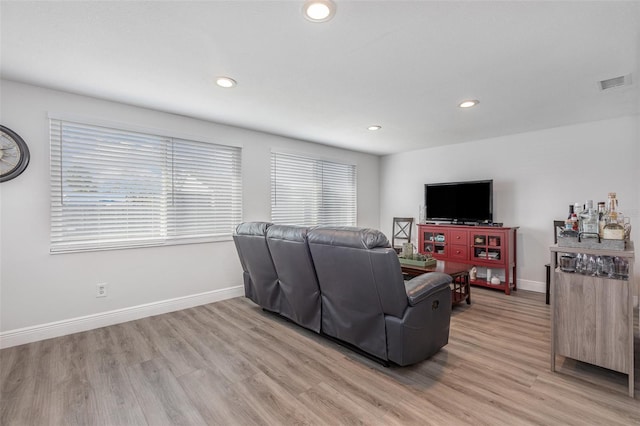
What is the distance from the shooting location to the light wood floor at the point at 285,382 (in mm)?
1776

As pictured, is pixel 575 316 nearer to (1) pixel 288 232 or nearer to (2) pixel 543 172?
(1) pixel 288 232

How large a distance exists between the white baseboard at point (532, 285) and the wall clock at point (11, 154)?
20.4ft

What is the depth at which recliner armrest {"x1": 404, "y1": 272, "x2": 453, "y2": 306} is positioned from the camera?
2127 millimetres

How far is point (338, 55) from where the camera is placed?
225cm

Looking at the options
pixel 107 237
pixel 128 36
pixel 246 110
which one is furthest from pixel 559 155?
pixel 107 237

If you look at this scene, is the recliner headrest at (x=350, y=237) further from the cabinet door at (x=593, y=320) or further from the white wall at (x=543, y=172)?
the white wall at (x=543, y=172)

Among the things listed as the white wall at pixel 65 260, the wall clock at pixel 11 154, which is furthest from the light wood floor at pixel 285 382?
the wall clock at pixel 11 154

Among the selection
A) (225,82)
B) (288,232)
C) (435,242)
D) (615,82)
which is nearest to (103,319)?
(288,232)

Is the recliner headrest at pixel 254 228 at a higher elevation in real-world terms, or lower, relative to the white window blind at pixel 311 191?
lower

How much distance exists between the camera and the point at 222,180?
4109 mm

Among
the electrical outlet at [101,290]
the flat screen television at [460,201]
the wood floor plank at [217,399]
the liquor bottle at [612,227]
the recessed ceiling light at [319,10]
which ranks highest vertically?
the recessed ceiling light at [319,10]

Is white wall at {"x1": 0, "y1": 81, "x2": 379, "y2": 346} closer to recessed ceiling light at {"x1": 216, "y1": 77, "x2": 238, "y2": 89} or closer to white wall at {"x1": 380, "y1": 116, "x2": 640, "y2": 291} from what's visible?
recessed ceiling light at {"x1": 216, "y1": 77, "x2": 238, "y2": 89}

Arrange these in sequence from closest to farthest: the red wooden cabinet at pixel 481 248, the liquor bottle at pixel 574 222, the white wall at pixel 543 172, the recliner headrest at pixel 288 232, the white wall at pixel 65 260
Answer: the liquor bottle at pixel 574 222, the recliner headrest at pixel 288 232, the white wall at pixel 65 260, the white wall at pixel 543 172, the red wooden cabinet at pixel 481 248

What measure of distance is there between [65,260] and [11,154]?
1063 mm
